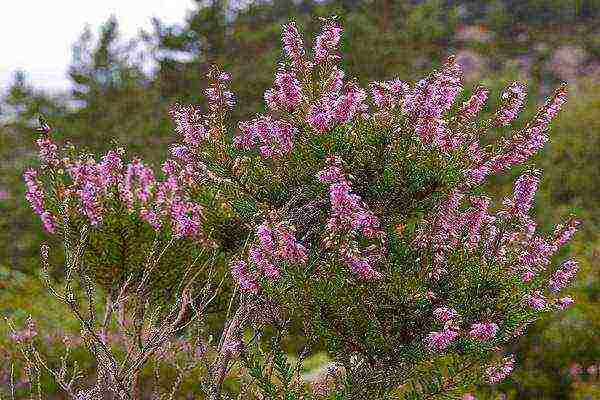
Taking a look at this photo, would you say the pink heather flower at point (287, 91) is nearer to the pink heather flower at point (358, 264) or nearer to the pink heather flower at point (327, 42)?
the pink heather flower at point (327, 42)

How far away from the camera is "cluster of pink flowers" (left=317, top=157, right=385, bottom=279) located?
3045mm

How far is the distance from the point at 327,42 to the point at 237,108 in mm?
15802

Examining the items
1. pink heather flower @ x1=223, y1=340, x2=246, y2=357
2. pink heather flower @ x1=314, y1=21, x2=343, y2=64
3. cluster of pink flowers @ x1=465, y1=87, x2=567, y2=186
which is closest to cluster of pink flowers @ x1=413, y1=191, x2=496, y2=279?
cluster of pink flowers @ x1=465, y1=87, x2=567, y2=186

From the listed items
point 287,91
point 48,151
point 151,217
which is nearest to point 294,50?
point 287,91

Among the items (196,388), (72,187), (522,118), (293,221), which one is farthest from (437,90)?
(522,118)

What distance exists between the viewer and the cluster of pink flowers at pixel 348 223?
3045mm

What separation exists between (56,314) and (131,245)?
20.7ft

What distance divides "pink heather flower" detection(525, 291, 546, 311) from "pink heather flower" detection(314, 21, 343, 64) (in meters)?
1.33

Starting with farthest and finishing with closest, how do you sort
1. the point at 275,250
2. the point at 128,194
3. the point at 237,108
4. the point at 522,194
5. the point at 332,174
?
1. the point at 237,108
2. the point at 128,194
3. the point at 522,194
4. the point at 275,250
5. the point at 332,174

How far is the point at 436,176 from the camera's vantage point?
10.6ft

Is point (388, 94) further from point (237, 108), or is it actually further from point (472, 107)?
point (237, 108)

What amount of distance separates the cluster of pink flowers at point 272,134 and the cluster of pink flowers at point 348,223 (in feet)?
0.99

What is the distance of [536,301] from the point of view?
3.31 meters

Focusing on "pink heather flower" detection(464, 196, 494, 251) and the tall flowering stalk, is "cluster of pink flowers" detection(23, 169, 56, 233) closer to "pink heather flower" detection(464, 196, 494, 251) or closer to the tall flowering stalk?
the tall flowering stalk
